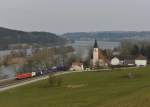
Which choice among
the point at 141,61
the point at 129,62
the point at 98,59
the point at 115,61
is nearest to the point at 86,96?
the point at 98,59

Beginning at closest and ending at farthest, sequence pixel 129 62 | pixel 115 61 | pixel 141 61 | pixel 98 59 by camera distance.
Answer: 1. pixel 141 61
2. pixel 98 59
3. pixel 129 62
4. pixel 115 61

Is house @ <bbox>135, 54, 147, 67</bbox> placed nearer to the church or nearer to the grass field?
the church

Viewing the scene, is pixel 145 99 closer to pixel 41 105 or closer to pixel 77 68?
pixel 41 105

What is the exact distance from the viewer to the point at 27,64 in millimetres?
118750

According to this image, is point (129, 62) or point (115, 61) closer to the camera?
point (129, 62)

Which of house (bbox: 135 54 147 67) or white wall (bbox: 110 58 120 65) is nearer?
house (bbox: 135 54 147 67)

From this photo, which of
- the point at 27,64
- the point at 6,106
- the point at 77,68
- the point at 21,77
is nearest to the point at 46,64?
the point at 27,64

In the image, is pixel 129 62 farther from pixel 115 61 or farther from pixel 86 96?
pixel 86 96

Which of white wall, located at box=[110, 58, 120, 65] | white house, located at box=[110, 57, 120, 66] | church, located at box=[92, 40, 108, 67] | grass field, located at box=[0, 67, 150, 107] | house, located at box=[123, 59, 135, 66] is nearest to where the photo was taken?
grass field, located at box=[0, 67, 150, 107]

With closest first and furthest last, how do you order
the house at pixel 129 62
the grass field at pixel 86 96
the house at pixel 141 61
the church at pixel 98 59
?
the grass field at pixel 86 96, the church at pixel 98 59, the house at pixel 141 61, the house at pixel 129 62

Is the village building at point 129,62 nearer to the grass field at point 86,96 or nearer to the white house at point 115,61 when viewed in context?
the white house at point 115,61

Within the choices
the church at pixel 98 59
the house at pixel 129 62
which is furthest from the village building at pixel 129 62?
the church at pixel 98 59

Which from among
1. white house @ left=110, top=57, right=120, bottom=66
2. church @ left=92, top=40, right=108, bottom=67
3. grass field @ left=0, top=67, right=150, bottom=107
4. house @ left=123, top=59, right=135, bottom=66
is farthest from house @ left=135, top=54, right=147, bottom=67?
grass field @ left=0, top=67, right=150, bottom=107

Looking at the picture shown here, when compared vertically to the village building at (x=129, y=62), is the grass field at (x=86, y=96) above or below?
below
